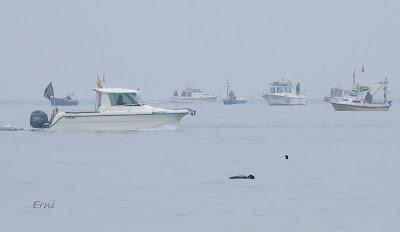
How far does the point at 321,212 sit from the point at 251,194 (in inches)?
217

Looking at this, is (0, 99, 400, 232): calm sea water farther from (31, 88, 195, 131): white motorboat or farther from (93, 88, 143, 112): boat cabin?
(93, 88, 143, 112): boat cabin

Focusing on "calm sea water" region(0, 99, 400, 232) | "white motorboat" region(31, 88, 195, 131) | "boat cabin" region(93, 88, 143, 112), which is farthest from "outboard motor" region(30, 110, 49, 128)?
"boat cabin" region(93, 88, 143, 112)

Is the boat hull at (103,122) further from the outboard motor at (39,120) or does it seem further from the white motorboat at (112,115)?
the outboard motor at (39,120)

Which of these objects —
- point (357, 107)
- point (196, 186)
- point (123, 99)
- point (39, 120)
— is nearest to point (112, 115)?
point (123, 99)

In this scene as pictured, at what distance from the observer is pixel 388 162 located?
5859 cm

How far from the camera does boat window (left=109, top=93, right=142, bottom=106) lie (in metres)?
79.2

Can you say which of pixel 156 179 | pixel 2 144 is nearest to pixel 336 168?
pixel 156 179

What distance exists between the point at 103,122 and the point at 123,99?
2260mm

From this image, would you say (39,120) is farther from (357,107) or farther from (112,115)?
(357,107)

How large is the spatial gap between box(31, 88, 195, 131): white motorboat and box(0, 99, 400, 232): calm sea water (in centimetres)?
135

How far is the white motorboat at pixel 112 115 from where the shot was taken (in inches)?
3115

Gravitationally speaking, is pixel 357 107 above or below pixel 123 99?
below

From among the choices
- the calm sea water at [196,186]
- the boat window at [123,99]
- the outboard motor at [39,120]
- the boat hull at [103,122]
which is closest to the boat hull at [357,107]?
the calm sea water at [196,186]

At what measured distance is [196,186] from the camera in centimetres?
4462
